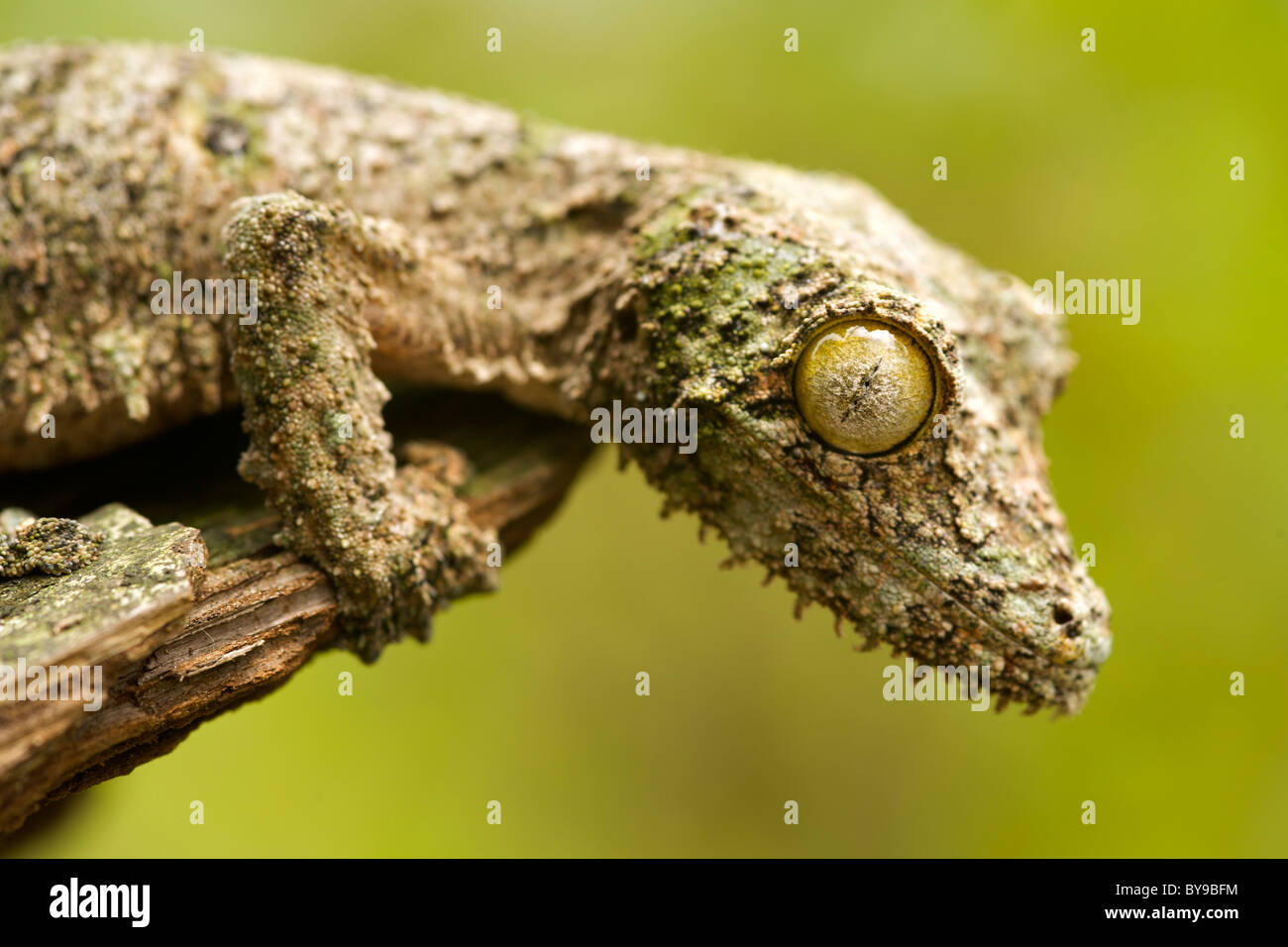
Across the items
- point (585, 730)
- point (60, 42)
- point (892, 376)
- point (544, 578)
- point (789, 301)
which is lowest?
point (585, 730)

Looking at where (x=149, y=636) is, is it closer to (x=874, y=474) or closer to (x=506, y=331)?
(x=506, y=331)

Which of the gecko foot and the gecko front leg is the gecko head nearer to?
the gecko front leg

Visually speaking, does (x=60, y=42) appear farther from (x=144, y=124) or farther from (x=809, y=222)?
(x=809, y=222)

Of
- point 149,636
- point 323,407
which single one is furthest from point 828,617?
point 149,636

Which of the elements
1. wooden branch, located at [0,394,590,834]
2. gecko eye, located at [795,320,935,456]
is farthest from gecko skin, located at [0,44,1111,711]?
wooden branch, located at [0,394,590,834]

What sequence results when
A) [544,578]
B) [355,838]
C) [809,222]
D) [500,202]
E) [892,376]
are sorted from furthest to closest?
[544,578]
[355,838]
[500,202]
[809,222]
[892,376]

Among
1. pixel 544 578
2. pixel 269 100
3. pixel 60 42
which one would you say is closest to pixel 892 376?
pixel 269 100

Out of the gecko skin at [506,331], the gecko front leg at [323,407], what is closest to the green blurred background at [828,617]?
the gecko skin at [506,331]
